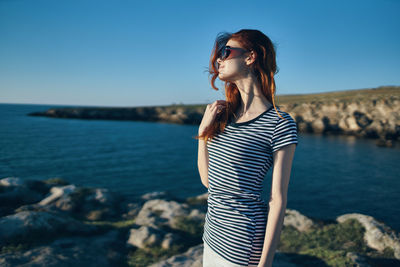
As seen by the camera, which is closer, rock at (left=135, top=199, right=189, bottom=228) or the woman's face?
the woman's face

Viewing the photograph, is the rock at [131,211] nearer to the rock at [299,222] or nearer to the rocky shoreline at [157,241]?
the rocky shoreline at [157,241]

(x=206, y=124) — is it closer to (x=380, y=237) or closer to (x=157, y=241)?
(x=157, y=241)

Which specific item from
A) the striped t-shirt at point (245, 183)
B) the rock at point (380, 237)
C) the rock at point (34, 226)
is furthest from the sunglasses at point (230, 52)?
the rock at point (380, 237)

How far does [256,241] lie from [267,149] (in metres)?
0.67

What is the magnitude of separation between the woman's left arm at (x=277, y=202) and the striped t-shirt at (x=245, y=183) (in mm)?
67

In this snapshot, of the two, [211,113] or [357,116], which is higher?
[357,116]

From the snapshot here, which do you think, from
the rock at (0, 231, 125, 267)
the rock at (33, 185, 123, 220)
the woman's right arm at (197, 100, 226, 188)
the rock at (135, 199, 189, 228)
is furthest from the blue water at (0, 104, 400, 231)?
the woman's right arm at (197, 100, 226, 188)

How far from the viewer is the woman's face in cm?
203

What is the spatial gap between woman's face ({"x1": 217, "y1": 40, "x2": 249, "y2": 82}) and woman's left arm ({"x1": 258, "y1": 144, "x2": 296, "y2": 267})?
0.72 metres

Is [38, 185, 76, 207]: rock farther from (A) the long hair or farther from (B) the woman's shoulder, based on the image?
(B) the woman's shoulder

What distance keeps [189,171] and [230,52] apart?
22.7m

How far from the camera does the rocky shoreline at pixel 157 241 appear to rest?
18.4 feet

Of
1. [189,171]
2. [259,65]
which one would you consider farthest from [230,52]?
[189,171]

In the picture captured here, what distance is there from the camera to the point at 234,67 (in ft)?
6.70
